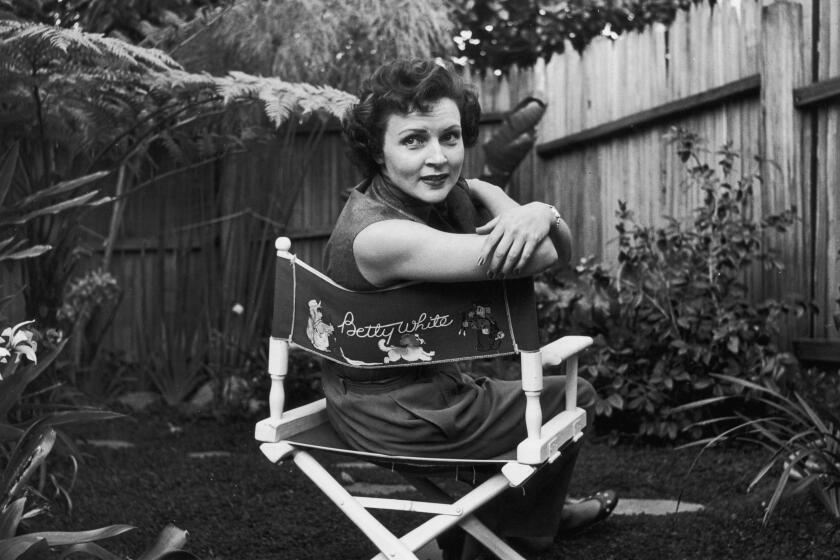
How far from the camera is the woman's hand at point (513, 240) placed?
192 cm

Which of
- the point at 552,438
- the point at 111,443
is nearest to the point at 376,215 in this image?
the point at 552,438

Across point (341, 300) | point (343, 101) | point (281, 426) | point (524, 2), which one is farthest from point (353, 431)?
point (524, 2)

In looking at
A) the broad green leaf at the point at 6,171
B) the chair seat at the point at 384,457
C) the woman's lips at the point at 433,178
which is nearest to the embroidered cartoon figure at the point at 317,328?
the chair seat at the point at 384,457

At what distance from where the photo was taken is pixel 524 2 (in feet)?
30.8

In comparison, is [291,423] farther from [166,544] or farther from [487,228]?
[487,228]

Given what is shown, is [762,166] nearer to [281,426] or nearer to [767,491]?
[767,491]

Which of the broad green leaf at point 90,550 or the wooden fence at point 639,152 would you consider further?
the wooden fence at point 639,152

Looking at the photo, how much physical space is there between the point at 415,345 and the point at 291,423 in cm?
39

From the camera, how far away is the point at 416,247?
203cm

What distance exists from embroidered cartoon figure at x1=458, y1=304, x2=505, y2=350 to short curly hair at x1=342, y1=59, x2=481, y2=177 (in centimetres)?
45

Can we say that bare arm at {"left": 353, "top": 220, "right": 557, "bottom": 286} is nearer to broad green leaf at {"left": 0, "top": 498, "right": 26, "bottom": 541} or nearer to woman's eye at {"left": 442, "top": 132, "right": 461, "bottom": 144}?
woman's eye at {"left": 442, "top": 132, "right": 461, "bottom": 144}

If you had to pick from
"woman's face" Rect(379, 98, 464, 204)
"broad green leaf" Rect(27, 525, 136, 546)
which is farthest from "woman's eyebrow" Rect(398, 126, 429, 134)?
"broad green leaf" Rect(27, 525, 136, 546)

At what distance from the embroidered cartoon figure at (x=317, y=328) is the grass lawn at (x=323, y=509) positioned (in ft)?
3.09

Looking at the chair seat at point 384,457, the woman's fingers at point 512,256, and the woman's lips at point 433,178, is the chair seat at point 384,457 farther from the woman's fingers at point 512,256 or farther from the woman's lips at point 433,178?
the woman's lips at point 433,178
